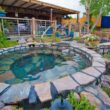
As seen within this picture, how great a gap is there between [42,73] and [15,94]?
1.76m

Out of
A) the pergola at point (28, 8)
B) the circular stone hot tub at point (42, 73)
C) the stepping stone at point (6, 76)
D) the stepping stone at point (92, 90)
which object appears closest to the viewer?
the circular stone hot tub at point (42, 73)

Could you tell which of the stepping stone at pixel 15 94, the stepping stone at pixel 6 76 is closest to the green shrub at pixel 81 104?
the stepping stone at pixel 15 94

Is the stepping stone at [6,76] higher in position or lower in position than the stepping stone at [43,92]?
lower

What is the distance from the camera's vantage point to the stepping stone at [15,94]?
7.45 ft

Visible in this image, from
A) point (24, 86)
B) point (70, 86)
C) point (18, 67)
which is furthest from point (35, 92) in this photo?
point (18, 67)

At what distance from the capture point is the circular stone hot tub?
2.44 metres

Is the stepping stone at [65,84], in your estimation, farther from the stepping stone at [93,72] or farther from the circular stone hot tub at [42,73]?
the stepping stone at [93,72]

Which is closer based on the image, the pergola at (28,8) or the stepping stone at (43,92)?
the stepping stone at (43,92)

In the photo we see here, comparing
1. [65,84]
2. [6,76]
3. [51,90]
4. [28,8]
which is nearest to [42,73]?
[6,76]

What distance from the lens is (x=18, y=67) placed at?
4.70 meters

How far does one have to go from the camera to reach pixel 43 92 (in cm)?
240

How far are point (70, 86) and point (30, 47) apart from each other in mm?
5036

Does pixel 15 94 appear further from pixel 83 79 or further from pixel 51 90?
pixel 83 79

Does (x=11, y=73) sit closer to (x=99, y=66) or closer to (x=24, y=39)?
(x=99, y=66)
